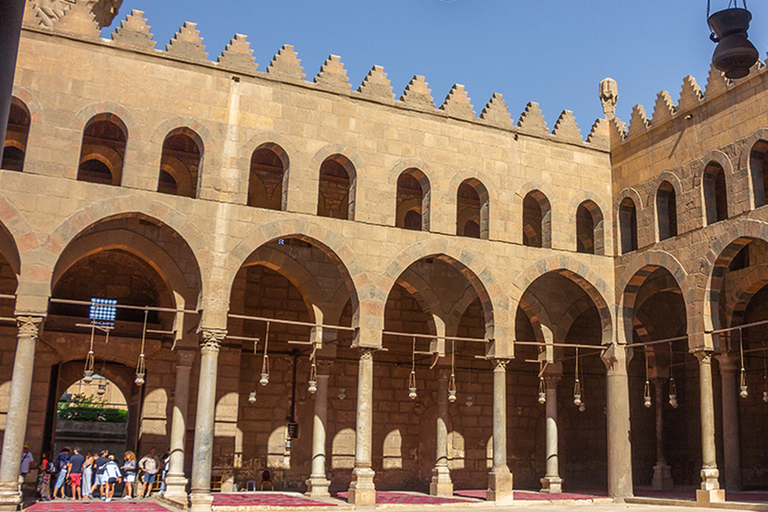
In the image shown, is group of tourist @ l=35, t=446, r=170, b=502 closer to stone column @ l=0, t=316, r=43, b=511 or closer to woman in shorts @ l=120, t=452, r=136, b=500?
woman in shorts @ l=120, t=452, r=136, b=500

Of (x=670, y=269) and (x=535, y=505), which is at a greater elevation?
(x=670, y=269)

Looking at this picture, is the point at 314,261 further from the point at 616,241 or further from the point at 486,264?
the point at 616,241

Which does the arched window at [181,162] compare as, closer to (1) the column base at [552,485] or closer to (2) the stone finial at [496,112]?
(2) the stone finial at [496,112]

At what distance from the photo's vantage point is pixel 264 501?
1563cm

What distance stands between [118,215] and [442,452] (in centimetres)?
997

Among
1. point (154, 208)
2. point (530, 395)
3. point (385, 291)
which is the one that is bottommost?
point (530, 395)

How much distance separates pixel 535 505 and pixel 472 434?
530 centimetres

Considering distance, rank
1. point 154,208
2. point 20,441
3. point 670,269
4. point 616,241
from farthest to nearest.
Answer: point 616,241 < point 670,269 < point 154,208 < point 20,441

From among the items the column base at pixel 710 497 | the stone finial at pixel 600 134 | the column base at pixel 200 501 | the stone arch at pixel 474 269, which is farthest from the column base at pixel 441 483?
the stone finial at pixel 600 134

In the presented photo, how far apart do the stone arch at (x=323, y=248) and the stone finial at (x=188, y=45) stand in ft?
13.3

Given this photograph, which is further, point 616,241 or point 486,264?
point 616,241

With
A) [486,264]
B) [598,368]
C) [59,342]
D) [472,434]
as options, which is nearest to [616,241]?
[486,264]

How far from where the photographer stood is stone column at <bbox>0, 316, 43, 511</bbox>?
1341cm

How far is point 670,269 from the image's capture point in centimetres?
1806
